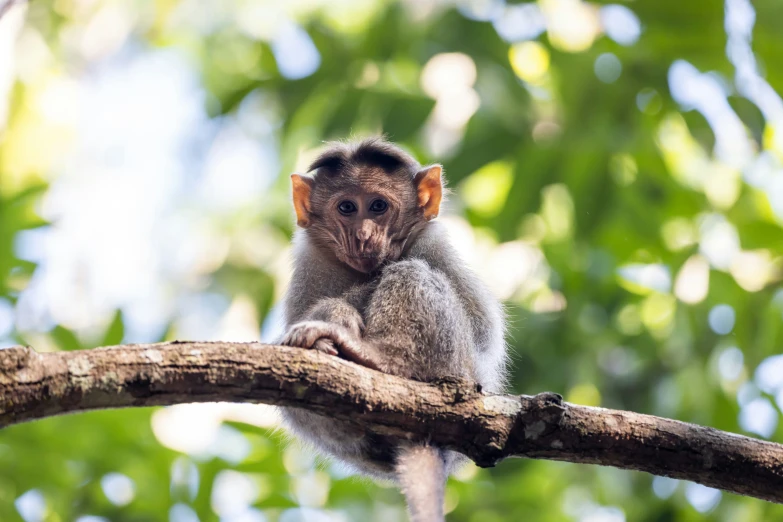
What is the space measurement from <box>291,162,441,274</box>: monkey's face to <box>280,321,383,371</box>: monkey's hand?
1112mm

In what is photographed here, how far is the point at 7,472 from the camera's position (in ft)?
22.3

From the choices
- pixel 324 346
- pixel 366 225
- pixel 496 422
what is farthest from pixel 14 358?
pixel 366 225

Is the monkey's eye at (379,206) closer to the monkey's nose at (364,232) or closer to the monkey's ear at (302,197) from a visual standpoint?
the monkey's nose at (364,232)

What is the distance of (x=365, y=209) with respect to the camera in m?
6.32

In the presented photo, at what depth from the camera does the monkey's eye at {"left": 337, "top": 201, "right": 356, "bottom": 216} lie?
251 inches

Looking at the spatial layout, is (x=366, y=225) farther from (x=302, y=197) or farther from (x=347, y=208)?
(x=302, y=197)

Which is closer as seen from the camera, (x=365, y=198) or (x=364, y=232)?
(x=364, y=232)

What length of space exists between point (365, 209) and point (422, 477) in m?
2.51

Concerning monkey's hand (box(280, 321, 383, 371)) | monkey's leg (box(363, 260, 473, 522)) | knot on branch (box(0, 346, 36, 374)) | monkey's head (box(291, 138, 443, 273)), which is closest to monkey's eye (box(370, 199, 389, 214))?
monkey's head (box(291, 138, 443, 273))

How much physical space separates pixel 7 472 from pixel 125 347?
381cm

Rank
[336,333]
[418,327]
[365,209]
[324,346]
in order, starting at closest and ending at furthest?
[324,346], [336,333], [418,327], [365,209]

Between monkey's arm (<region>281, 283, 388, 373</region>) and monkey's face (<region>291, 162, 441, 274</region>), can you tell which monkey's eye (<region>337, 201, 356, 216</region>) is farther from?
monkey's arm (<region>281, 283, 388, 373</region>)

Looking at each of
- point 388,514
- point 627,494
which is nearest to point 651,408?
point 627,494

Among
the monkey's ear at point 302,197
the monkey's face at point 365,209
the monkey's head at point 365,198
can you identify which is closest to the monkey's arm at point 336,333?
the monkey's face at point 365,209
